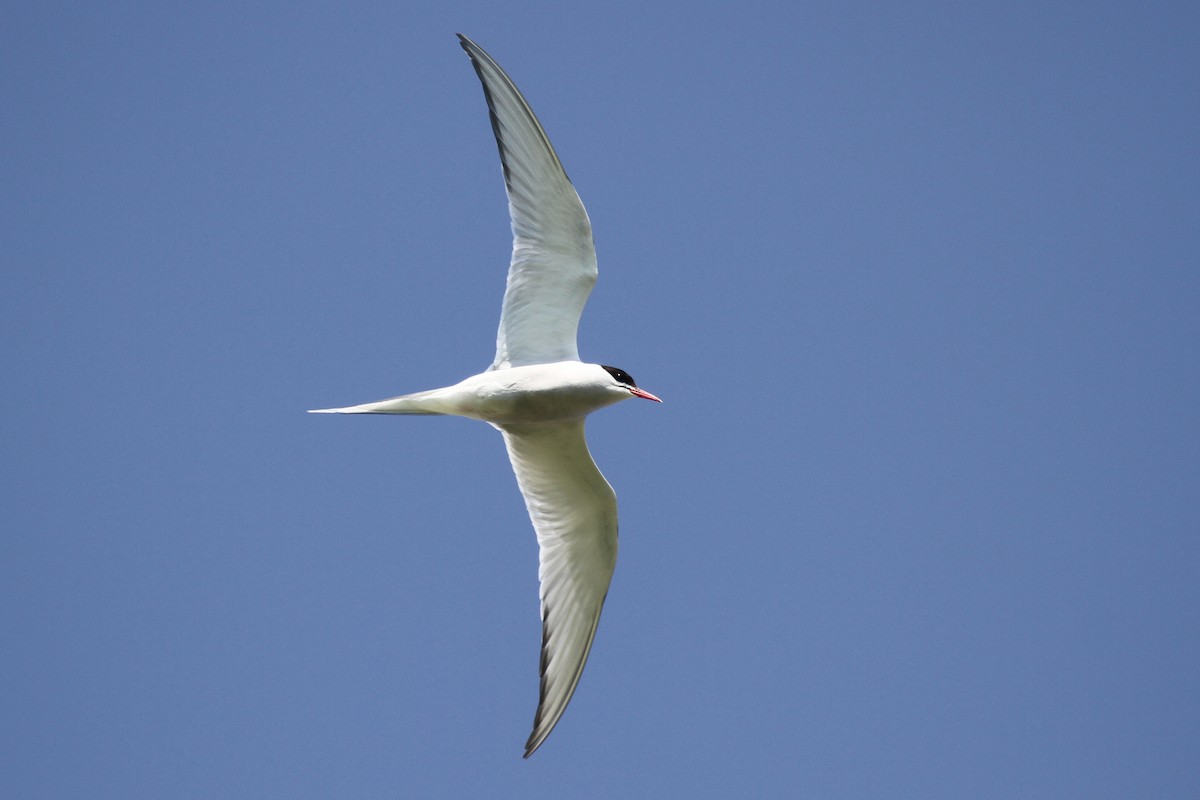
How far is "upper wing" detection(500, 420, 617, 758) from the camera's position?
852 centimetres

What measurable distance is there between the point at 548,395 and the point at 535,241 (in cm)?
101

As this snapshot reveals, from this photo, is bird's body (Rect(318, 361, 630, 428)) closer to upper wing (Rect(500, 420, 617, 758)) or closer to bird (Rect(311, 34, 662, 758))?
bird (Rect(311, 34, 662, 758))

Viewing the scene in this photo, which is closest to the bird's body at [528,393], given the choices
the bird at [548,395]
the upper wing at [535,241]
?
the bird at [548,395]

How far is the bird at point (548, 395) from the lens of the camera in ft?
25.9

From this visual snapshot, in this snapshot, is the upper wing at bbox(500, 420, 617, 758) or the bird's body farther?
the upper wing at bbox(500, 420, 617, 758)

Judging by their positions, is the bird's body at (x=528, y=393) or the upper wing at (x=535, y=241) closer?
the upper wing at (x=535, y=241)

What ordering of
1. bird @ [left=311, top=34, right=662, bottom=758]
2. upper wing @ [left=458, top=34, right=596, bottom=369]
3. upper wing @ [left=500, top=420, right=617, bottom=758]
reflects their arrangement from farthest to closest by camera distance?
upper wing @ [left=500, top=420, right=617, bottom=758] < bird @ [left=311, top=34, right=662, bottom=758] < upper wing @ [left=458, top=34, right=596, bottom=369]

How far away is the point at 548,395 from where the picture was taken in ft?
26.5

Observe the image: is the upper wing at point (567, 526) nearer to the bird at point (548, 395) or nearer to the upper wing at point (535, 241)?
the bird at point (548, 395)

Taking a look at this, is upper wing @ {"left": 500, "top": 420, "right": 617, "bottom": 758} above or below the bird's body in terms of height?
below

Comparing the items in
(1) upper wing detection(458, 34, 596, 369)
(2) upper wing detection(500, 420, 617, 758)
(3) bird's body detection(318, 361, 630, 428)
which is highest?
(1) upper wing detection(458, 34, 596, 369)

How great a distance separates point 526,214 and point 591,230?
0.44 metres

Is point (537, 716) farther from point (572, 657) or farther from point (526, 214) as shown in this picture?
point (526, 214)

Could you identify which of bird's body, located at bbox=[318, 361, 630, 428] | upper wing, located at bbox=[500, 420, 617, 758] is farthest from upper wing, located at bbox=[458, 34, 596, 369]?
upper wing, located at bbox=[500, 420, 617, 758]
